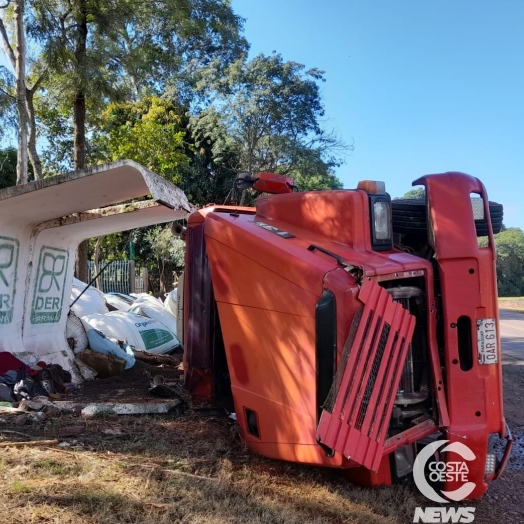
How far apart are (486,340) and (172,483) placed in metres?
1.94

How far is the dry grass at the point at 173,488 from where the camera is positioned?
8.61 ft

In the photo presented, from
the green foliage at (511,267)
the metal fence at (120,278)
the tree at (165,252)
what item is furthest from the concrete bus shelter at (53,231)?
the green foliage at (511,267)

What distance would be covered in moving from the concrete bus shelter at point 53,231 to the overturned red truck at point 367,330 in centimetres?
162

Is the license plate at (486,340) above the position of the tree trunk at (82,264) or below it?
below

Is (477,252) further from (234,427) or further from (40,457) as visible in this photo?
(40,457)

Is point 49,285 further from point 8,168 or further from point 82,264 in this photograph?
point 8,168

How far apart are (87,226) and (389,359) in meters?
4.78

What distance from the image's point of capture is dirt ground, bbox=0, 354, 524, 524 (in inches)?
104

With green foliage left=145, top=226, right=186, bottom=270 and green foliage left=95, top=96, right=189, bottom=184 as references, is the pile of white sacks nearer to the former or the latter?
green foliage left=95, top=96, right=189, bottom=184

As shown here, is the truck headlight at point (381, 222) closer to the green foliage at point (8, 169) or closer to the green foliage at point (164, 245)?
the green foliage at point (164, 245)

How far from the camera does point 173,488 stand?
2.90 metres

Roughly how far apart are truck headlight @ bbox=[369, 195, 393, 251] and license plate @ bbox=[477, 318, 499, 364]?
70 centimetres

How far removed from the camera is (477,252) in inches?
121

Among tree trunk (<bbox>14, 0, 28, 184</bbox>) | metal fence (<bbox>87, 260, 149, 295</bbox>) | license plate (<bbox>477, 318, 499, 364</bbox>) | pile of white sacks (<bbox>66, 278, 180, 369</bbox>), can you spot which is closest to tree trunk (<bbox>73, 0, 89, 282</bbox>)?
tree trunk (<bbox>14, 0, 28, 184</bbox>)
